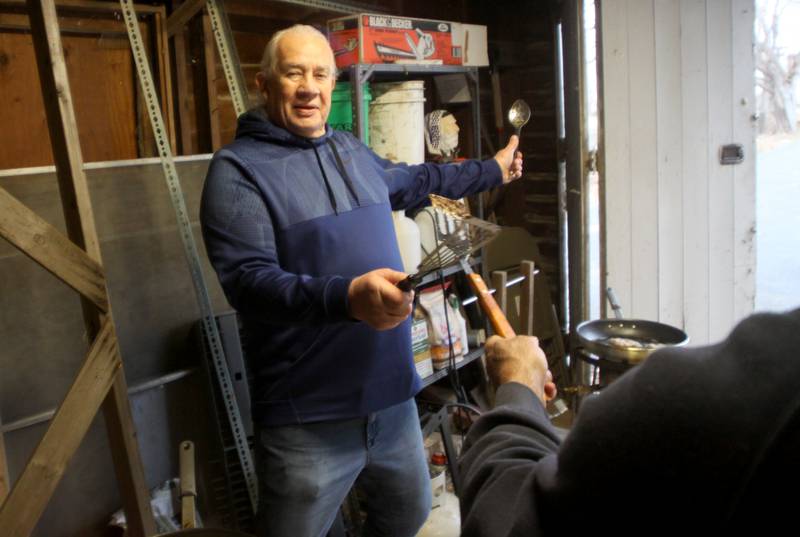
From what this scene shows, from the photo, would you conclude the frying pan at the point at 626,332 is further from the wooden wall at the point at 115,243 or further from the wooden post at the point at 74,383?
the wooden post at the point at 74,383

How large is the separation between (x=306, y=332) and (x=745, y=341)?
1.11 metres

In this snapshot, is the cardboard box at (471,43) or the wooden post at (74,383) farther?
the cardboard box at (471,43)

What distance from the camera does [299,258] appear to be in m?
1.48

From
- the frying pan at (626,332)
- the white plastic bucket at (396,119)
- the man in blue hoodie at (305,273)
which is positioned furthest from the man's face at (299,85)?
the frying pan at (626,332)

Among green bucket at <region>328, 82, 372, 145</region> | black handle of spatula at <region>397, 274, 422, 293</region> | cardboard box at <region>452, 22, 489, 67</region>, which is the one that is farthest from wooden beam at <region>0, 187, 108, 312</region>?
cardboard box at <region>452, 22, 489, 67</region>

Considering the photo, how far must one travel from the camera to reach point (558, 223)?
3.28m

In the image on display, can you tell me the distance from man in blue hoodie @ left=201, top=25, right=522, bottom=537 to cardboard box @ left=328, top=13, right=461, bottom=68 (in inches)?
25.1

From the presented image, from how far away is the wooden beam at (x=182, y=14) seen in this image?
2130 millimetres

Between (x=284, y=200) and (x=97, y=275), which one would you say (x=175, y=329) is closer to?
(x=97, y=275)

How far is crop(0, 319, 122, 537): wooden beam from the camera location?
1324 mm

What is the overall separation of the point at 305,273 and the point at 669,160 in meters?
1.82

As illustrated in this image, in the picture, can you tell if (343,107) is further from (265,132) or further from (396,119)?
(265,132)

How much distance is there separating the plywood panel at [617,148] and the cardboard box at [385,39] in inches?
26.7

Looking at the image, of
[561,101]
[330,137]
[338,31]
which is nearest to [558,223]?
[561,101]
